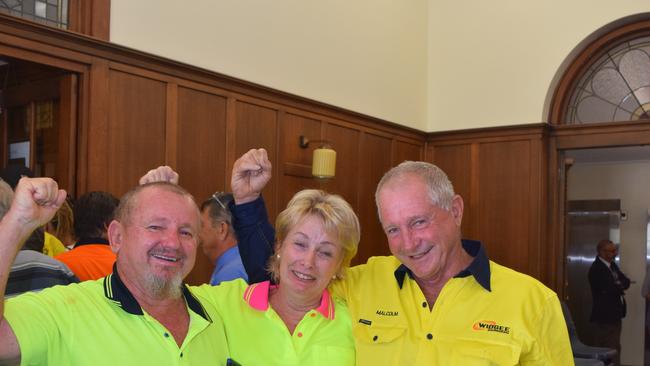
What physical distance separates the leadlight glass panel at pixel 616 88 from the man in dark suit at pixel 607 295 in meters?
2.30

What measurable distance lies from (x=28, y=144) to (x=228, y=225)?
187 cm

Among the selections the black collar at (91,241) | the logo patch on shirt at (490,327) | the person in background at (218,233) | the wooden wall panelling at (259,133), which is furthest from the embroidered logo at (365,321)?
the wooden wall panelling at (259,133)

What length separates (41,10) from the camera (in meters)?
4.21

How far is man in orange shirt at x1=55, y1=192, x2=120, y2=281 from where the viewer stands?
128 inches

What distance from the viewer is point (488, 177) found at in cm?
768

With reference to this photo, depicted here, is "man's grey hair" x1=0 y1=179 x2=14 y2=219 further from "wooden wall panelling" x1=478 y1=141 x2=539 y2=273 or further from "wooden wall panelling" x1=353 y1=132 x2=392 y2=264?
"wooden wall panelling" x1=478 y1=141 x2=539 y2=273

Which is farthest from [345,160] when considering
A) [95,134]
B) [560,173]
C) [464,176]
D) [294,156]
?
[95,134]

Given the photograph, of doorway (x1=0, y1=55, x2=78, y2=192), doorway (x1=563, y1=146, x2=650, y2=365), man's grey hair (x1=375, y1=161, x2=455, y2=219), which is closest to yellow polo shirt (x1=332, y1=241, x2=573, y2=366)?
man's grey hair (x1=375, y1=161, x2=455, y2=219)

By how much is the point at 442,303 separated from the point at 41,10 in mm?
3224

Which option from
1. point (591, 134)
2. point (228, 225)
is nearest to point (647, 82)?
point (591, 134)

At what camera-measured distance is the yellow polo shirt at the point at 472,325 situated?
2229mm

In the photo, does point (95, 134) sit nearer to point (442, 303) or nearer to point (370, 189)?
point (442, 303)

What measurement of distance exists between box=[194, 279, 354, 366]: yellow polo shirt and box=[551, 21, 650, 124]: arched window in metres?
5.70

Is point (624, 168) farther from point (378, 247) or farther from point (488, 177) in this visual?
point (378, 247)
